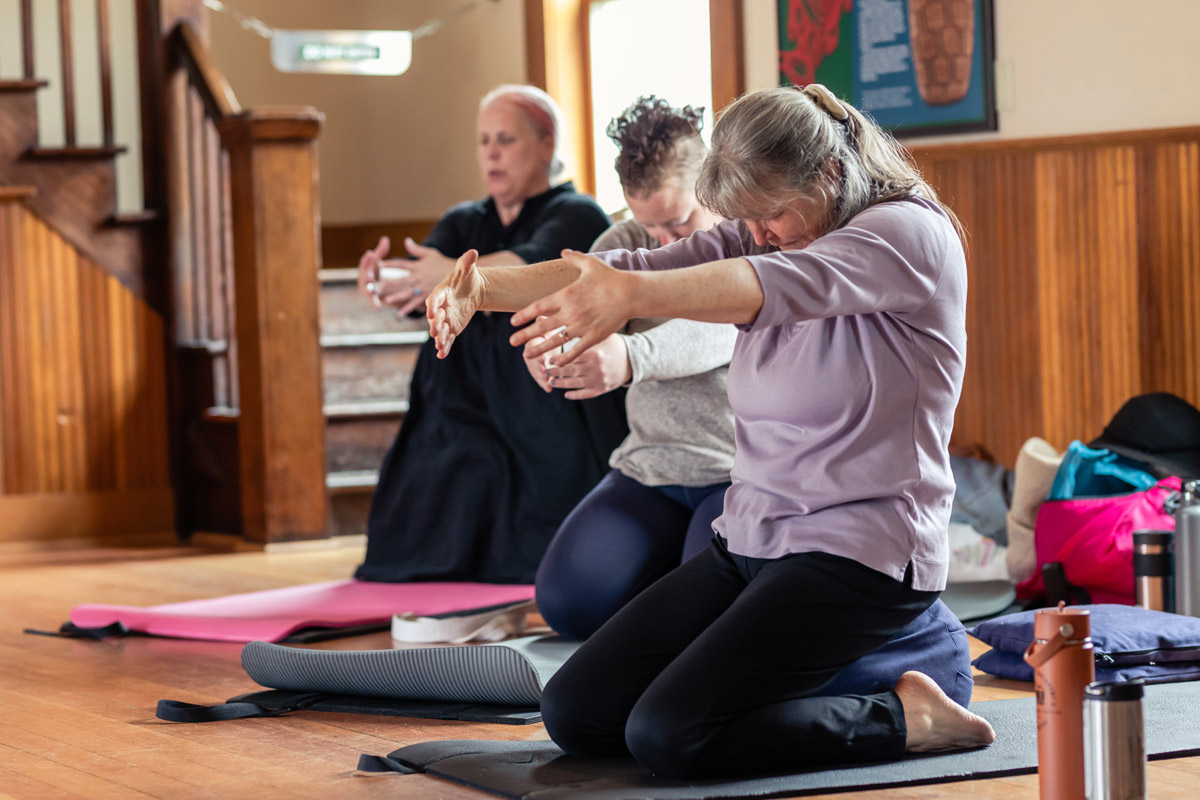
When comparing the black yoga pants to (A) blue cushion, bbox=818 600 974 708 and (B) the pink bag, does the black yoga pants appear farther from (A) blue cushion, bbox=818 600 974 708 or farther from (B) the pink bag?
(B) the pink bag

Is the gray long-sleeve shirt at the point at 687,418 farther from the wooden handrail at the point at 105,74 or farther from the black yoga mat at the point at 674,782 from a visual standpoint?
the wooden handrail at the point at 105,74

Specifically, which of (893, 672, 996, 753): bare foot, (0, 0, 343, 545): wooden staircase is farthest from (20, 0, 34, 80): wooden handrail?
(893, 672, 996, 753): bare foot

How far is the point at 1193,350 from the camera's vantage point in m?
3.51

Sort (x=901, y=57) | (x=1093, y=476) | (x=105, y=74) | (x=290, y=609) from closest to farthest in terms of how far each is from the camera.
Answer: (x=1093, y=476)
(x=290, y=609)
(x=901, y=57)
(x=105, y=74)

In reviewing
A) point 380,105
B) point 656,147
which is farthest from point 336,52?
point 656,147

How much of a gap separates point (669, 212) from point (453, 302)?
2.67 feet

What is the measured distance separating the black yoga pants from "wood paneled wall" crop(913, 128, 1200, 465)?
1.90m

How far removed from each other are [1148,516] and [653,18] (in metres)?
2.86

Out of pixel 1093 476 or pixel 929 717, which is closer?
pixel 929 717

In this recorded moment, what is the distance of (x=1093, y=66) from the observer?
3582mm

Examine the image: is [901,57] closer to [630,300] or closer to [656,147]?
[656,147]

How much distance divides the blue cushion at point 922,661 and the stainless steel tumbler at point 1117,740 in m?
0.39

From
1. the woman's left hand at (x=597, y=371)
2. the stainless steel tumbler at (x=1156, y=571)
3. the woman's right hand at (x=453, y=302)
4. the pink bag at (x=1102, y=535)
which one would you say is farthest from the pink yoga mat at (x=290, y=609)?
the woman's right hand at (x=453, y=302)

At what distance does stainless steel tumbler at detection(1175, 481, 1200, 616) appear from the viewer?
2682 millimetres
